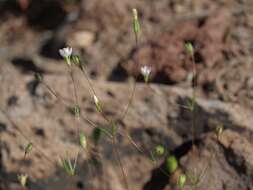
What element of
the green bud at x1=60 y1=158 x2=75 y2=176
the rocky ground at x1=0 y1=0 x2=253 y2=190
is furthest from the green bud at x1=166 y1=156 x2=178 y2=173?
the green bud at x1=60 y1=158 x2=75 y2=176

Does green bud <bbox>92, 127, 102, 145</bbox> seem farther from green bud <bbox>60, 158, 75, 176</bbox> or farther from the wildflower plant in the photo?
green bud <bbox>60, 158, 75, 176</bbox>

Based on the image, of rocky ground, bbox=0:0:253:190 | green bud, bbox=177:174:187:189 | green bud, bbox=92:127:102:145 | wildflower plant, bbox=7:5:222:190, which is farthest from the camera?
green bud, bbox=92:127:102:145

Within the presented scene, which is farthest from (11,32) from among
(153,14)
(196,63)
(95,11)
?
(196,63)

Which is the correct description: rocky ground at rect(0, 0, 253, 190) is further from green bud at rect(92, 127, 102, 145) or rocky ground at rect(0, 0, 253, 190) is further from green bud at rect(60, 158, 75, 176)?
green bud at rect(60, 158, 75, 176)

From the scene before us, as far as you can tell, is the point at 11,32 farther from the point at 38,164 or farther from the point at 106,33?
the point at 38,164

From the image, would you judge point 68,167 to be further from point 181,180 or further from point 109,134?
point 181,180

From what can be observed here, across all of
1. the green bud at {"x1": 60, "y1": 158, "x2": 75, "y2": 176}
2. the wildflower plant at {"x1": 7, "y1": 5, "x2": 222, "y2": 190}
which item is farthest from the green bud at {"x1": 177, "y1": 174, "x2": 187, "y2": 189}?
the green bud at {"x1": 60, "y1": 158, "x2": 75, "y2": 176}

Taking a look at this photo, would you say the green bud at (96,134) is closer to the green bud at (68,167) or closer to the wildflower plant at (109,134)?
the wildflower plant at (109,134)

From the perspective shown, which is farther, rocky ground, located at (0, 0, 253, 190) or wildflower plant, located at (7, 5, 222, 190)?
rocky ground, located at (0, 0, 253, 190)

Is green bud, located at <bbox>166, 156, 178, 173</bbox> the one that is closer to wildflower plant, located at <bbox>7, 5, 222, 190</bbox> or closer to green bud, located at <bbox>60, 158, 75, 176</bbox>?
wildflower plant, located at <bbox>7, 5, 222, 190</bbox>

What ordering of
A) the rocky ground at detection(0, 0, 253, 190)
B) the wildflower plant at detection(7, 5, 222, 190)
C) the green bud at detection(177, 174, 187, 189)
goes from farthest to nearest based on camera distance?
1. the rocky ground at detection(0, 0, 253, 190)
2. the wildflower plant at detection(7, 5, 222, 190)
3. the green bud at detection(177, 174, 187, 189)

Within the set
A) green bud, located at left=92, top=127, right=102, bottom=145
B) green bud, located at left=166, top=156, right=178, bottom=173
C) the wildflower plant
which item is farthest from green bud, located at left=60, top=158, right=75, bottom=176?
green bud, located at left=166, top=156, right=178, bottom=173
